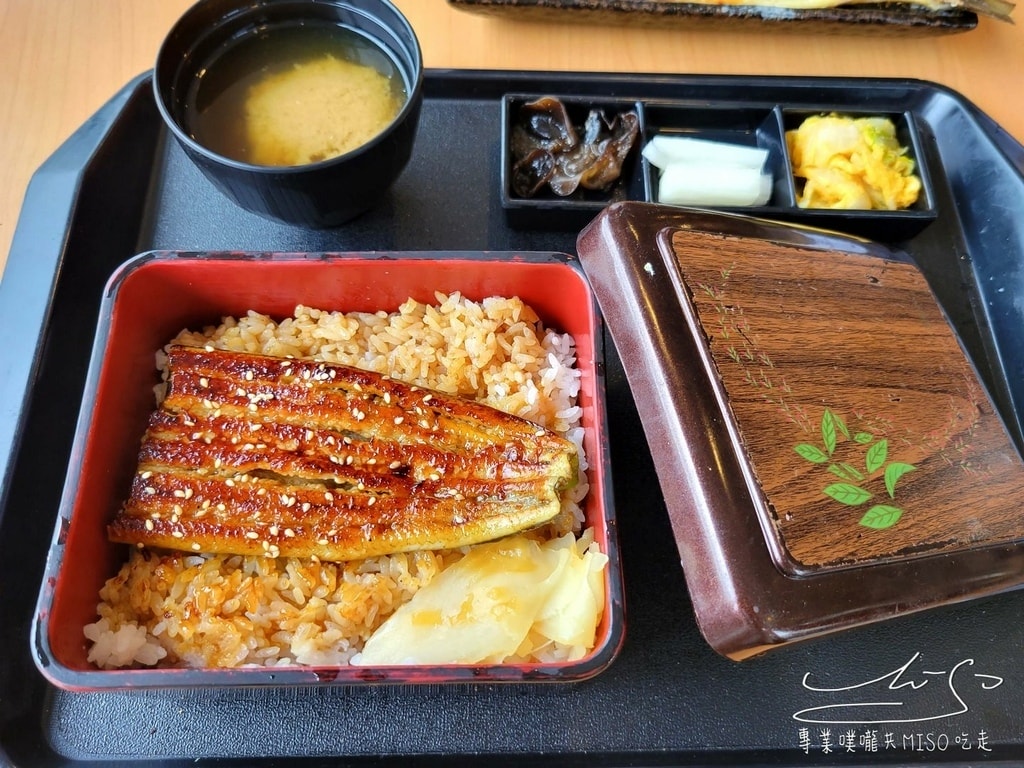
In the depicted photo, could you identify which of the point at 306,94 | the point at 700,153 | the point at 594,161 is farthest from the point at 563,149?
the point at 306,94

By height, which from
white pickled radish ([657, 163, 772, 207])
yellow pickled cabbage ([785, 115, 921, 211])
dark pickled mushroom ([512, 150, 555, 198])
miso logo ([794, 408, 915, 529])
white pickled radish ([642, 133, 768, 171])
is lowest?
miso logo ([794, 408, 915, 529])

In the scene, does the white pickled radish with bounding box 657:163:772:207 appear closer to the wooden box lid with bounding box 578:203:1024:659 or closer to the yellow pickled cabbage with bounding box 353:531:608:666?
the wooden box lid with bounding box 578:203:1024:659

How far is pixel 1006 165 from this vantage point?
5.85 ft

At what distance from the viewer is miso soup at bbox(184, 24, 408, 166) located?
60.1 inches

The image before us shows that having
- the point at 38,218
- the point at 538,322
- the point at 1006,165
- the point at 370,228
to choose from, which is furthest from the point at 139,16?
the point at 1006,165

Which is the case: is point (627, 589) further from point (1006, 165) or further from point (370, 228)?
point (1006, 165)

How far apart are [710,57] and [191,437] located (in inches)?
69.3

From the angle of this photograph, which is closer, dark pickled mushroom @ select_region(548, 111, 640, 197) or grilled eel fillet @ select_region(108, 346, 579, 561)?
grilled eel fillet @ select_region(108, 346, 579, 561)

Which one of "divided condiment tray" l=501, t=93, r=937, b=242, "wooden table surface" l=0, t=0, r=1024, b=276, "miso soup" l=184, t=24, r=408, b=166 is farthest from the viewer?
"wooden table surface" l=0, t=0, r=1024, b=276

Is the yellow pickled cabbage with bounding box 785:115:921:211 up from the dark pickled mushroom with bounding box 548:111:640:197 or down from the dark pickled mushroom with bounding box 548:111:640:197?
up

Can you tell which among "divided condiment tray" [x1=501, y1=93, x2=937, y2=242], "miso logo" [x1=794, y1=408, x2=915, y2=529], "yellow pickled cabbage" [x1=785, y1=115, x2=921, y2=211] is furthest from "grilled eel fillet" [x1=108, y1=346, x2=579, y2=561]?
"yellow pickled cabbage" [x1=785, y1=115, x2=921, y2=211]

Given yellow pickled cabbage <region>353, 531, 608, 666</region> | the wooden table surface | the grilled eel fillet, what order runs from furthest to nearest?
the wooden table surface → the grilled eel fillet → yellow pickled cabbage <region>353, 531, 608, 666</region>

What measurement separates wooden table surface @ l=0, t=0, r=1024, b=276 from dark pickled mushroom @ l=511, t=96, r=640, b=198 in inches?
11.5

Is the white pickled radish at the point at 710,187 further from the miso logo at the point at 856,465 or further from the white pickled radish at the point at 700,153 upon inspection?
the miso logo at the point at 856,465
